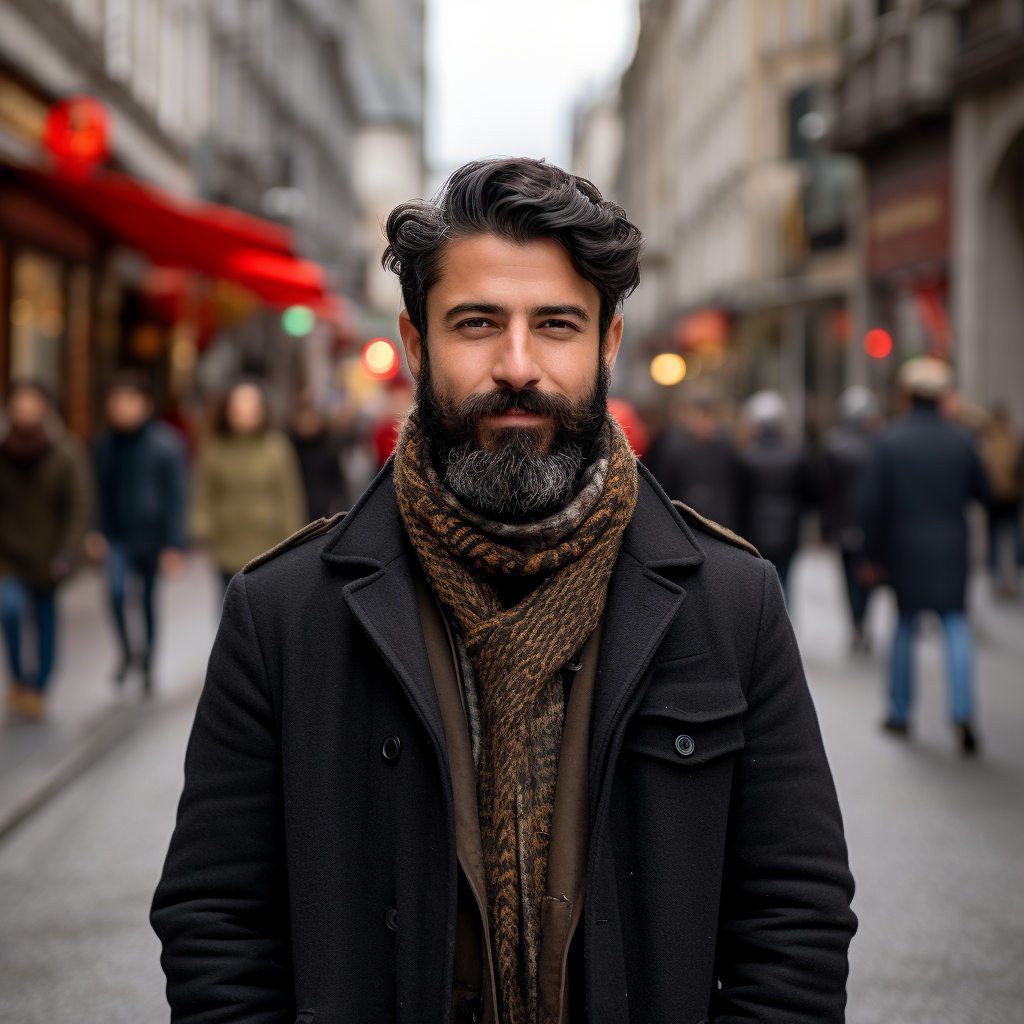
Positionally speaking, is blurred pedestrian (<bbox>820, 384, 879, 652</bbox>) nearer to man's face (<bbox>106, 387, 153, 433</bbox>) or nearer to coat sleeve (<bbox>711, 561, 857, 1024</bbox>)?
man's face (<bbox>106, 387, 153, 433</bbox>)

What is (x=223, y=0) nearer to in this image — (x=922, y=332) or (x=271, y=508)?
(x=922, y=332)

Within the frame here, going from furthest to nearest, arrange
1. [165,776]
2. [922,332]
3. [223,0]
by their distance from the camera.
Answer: [223,0] < [922,332] < [165,776]

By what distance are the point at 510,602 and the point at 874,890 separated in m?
3.78

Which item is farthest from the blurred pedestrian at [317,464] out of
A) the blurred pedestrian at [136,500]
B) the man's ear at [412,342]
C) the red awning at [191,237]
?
the man's ear at [412,342]

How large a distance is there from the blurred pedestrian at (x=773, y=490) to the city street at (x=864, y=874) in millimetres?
2062

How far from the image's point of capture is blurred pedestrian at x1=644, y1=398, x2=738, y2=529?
11602mm

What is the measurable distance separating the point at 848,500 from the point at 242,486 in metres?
5.11

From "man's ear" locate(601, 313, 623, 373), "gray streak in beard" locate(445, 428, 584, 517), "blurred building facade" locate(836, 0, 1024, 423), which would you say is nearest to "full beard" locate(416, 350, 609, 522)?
"gray streak in beard" locate(445, 428, 584, 517)

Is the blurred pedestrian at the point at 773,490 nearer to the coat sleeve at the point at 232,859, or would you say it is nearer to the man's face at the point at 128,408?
the man's face at the point at 128,408

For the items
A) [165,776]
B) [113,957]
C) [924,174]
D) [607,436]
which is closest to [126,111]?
[924,174]

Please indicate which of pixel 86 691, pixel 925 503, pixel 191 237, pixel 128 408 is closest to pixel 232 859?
pixel 925 503

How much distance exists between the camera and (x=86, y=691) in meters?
9.16

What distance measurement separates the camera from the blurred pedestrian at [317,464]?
12.1 metres

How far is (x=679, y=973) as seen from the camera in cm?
198
